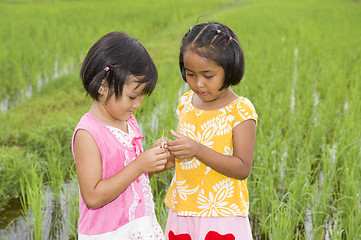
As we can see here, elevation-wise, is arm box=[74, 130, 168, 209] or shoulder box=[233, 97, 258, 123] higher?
shoulder box=[233, 97, 258, 123]

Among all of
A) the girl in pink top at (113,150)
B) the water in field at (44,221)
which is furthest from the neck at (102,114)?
the water in field at (44,221)

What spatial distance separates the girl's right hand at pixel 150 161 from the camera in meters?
1.28

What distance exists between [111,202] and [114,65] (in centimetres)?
42

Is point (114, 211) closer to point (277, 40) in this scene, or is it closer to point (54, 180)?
point (54, 180)

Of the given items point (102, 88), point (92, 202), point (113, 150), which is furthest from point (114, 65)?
point (92, 202)

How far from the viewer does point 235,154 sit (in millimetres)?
1414

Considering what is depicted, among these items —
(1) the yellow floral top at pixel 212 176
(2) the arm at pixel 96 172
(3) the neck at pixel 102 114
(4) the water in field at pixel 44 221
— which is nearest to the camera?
(2) the arm at pixel 96 172

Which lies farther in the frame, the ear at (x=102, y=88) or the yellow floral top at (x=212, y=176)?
the yellow floral top at (x=212, y=176)

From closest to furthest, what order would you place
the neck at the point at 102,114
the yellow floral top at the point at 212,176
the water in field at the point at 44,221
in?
the neck at the point at 102,114
the yellow floral top at the point at 212,176
the water in field at the point at 44,221

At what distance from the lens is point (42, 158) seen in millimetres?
2938

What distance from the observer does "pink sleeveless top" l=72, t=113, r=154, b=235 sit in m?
1.27

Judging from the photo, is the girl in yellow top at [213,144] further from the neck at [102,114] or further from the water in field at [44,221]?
the water in field at [44,221]

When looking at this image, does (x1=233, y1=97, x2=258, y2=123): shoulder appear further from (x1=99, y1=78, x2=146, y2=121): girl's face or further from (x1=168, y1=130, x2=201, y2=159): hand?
(x1=99, y1=78, x2=146, y2=121): girl's face

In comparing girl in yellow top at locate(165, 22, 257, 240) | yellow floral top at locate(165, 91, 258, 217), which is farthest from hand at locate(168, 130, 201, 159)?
yellow floral top at locate(165, 91, 258, 217)
